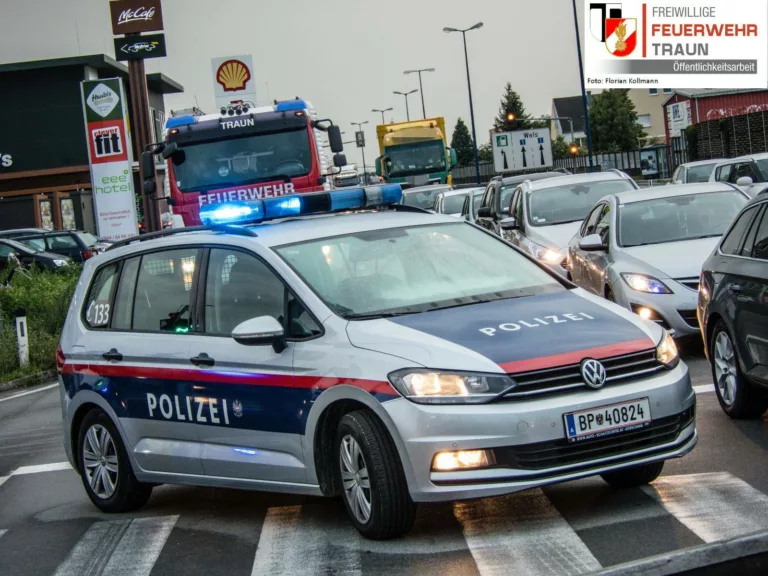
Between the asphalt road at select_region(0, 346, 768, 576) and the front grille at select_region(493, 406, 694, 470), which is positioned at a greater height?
the front grille at select_region(493, 406, 694, 470)

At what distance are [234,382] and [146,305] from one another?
1.24 metres

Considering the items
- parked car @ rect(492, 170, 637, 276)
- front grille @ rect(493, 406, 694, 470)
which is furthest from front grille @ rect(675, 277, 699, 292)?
front grille @ rect(493, 406, 694, 470)

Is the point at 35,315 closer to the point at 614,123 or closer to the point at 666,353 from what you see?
the point at 666,353

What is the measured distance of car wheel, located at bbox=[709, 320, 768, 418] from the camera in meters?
8.46

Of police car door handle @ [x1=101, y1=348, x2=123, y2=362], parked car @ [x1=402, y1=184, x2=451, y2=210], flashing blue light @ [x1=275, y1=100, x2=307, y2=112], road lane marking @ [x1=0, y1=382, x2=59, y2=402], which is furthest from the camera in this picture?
parked car @ [x1=402, y1=184, x2=451, y2=210]

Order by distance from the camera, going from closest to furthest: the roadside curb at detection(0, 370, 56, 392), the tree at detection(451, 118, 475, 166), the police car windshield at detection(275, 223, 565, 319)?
1. the police car windshield at detection(275, 223, 565, 319)
2. the roadside curb at detection(0, 370, 56, 392)
3. the tree at detection(451, 118, 475, 166)

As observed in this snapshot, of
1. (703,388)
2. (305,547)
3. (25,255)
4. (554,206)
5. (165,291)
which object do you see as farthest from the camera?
(25,255)

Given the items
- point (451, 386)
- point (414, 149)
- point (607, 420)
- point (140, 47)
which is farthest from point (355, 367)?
point (414, 149)

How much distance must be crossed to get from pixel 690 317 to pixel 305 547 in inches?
256

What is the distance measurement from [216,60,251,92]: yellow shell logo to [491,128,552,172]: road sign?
418 inches

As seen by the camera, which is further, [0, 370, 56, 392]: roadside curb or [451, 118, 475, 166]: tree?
[451, 118, 475, 166]: tree

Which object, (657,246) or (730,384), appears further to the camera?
(657,246)

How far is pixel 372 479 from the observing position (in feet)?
19.6

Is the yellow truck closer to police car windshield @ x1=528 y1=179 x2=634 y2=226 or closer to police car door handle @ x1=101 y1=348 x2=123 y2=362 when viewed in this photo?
police car windshield @ x1=528 y1=179 x2=634 y2=226
